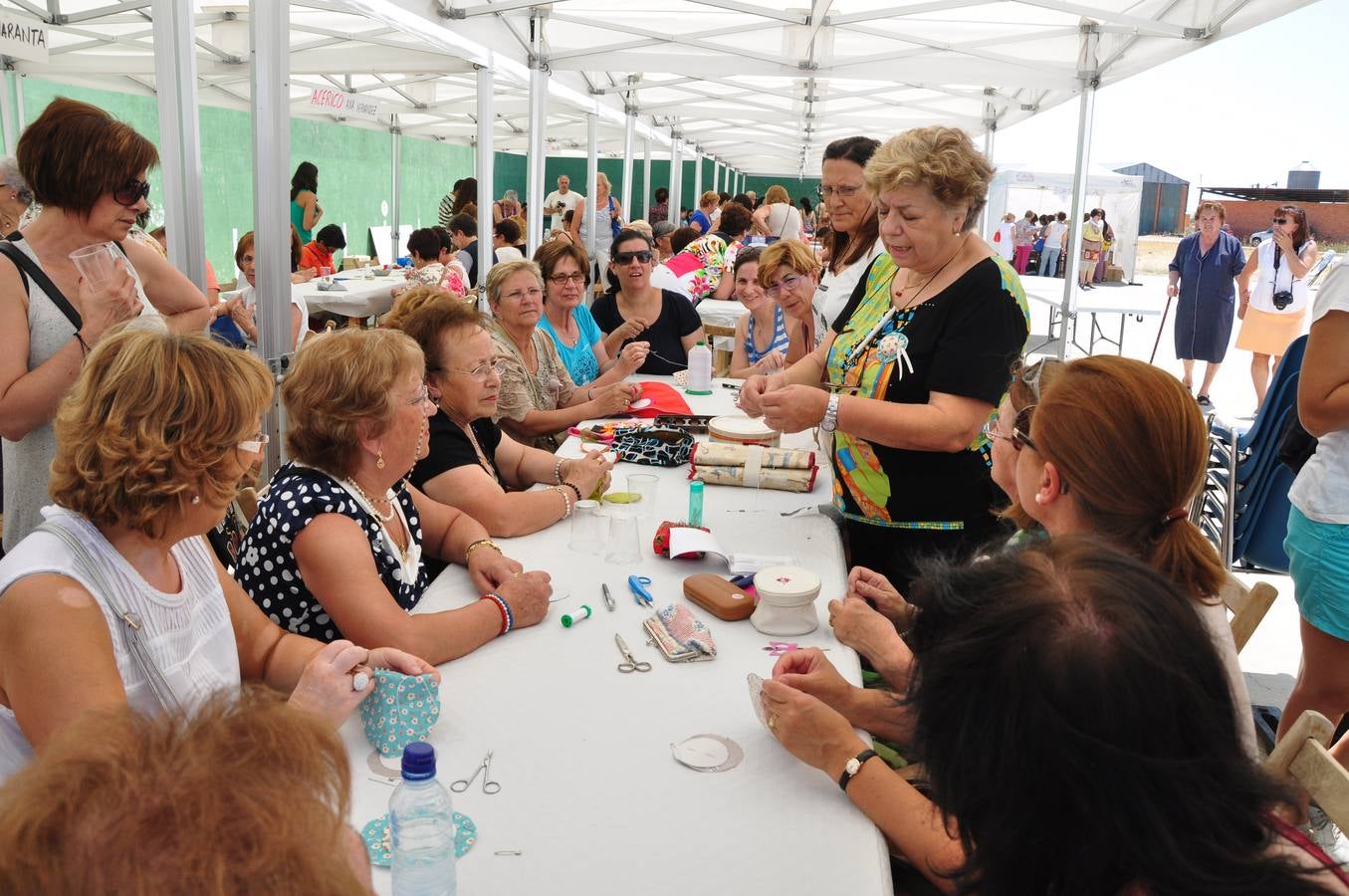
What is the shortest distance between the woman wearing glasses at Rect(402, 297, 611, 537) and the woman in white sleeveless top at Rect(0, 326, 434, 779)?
34.9 inches

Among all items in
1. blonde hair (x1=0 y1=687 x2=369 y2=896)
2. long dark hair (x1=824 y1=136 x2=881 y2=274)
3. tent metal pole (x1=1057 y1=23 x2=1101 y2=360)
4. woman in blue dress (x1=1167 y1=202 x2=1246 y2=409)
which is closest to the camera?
blonde hair (x1=0 y1=687 x2=369 y2=896)

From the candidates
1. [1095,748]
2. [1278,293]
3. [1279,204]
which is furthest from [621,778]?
[1279,204]

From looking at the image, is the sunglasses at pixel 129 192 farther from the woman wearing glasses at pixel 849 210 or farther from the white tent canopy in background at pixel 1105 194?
the white tent canopy in background at pixel 1105 194

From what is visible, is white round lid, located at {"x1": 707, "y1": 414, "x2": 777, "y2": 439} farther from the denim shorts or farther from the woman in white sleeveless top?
the woman in white sleeveless top

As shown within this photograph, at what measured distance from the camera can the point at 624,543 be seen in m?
2.30

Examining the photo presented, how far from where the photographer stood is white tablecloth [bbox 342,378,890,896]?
1210 millimetres

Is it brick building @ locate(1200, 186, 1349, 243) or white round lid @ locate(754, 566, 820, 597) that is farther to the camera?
brick building @ locate(1200, 186, 1349, 243)

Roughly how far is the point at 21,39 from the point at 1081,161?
6832 mm

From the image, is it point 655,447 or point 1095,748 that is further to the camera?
point 655,447

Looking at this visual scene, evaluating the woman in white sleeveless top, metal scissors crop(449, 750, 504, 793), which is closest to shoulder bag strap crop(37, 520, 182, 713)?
the woman in white sleeveless top

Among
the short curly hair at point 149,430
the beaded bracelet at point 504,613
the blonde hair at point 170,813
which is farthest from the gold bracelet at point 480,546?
the blonde hair at point 170,813

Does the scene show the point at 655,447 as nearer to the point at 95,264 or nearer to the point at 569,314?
the point at 569,314

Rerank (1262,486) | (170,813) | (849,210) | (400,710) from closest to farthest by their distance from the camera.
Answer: (170,813) < (400,710) < (1262,486) < (849,210)

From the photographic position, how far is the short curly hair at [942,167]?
230cm
